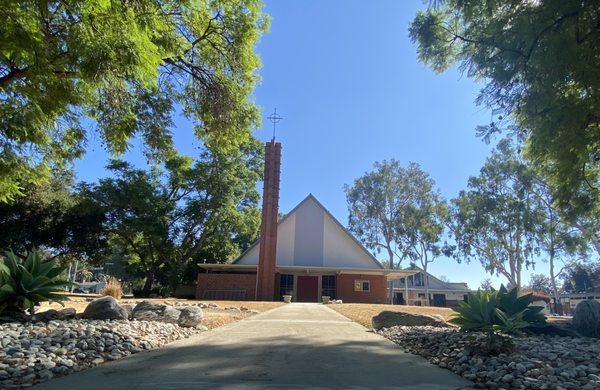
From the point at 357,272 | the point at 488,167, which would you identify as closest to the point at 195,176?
the point at 357,272

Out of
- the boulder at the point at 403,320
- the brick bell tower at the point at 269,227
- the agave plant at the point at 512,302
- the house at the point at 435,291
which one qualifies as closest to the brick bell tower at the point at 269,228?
the brick bell tower at the point at 269,227

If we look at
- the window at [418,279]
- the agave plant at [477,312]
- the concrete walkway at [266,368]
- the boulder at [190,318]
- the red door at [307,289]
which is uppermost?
the window at [418,279]

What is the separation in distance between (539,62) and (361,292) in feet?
95.5

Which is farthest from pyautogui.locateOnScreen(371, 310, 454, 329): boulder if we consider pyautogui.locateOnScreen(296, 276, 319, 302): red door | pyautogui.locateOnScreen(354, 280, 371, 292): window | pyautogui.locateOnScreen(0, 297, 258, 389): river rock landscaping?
pyautogui.locateOnScreen(296, 276, 319, 302): red door

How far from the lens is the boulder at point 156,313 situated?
9211 mm

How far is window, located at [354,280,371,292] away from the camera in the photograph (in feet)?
111

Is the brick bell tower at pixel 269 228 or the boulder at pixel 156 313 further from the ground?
the brick bell tower at pixel 269 228

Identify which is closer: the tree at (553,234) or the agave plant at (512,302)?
the agave plant at (512,302)

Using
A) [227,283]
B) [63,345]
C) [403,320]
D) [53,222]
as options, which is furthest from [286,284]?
[63,345]

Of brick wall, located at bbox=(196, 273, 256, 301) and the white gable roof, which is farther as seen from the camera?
the white gable roof

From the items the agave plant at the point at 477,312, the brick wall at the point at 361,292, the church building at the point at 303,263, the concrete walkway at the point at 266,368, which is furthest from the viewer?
the brick wall at the point at 361,292

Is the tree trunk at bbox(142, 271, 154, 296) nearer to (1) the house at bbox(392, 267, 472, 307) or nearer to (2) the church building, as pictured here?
(2) the church building

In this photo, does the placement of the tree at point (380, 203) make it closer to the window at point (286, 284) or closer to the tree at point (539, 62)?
the window at point (286, 284)

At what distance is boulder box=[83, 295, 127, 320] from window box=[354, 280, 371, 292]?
2677 cm
